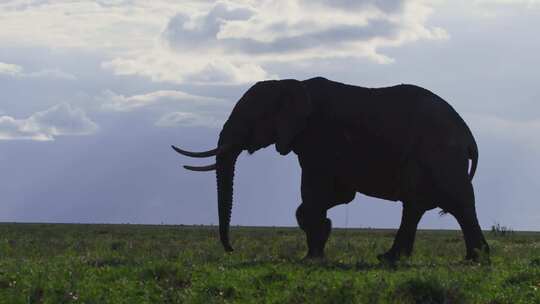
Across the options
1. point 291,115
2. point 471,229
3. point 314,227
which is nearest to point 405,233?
point 471,229

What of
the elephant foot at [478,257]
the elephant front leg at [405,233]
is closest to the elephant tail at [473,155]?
the elephant front leg at [405,233]

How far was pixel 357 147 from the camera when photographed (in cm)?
1769

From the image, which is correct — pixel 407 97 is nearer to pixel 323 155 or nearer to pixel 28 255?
pixel 323 155

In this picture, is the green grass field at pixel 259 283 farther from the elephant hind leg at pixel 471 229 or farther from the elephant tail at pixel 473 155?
the elephant tail at pixel 473 155

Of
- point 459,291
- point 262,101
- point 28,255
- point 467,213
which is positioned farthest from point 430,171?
point 28,255

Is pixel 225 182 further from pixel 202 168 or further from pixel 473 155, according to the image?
pixel 473 155

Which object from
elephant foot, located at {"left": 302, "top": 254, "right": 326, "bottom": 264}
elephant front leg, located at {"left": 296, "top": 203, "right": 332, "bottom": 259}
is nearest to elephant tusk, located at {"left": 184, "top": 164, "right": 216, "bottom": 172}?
elephant front leg, located at {"left": 296, "top": 203, "right": 332, "bottom": 259}

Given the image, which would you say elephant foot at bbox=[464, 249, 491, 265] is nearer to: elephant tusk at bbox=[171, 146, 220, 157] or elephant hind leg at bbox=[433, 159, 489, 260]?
elephant hind leg at bbox=[433, 159, 489, 260]

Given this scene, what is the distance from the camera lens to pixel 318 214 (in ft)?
58.6

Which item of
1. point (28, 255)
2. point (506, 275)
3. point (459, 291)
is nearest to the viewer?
point (459, 291)

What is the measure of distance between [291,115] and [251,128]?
0.89 meters

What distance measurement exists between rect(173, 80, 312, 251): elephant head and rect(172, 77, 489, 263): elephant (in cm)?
2

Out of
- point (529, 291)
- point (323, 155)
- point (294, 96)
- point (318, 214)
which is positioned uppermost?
point (294, 96)

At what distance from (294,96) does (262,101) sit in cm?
69
